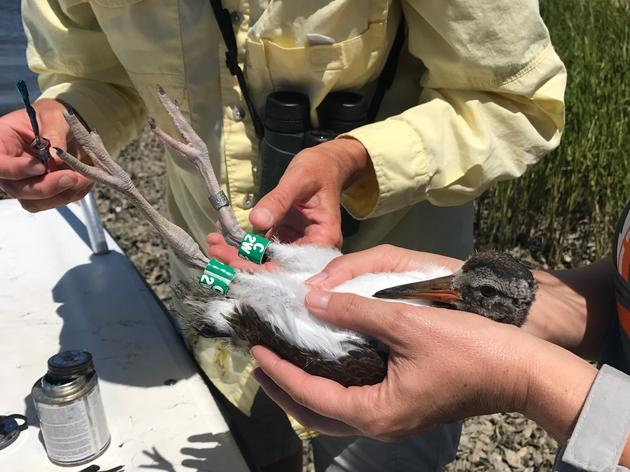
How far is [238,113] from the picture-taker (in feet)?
5.28

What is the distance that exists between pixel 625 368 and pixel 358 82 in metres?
0.89

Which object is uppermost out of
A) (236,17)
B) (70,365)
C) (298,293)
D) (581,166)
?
(236,17)

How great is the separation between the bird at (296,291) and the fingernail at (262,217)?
0.57 feet

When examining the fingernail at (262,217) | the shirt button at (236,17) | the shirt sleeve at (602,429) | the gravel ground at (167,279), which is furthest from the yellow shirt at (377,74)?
the gravel ground at (167,279)

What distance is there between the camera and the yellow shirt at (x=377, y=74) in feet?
4.80

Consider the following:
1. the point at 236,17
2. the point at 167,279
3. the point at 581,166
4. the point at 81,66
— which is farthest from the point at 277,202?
the point at 167,279

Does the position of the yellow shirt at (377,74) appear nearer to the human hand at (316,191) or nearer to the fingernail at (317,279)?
the human hand at (316,191)

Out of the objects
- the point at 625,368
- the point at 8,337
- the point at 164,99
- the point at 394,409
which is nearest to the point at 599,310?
the point at 625,368

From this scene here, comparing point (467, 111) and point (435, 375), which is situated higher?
point (467, 111)

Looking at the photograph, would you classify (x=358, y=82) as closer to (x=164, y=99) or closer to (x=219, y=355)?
A: (x=164, y=99)

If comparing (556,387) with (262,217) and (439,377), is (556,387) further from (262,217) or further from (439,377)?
(262,217)

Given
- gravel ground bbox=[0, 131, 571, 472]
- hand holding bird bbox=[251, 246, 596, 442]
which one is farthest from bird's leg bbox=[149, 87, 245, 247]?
gravel ground bbox=[0, 131, 571, 472]

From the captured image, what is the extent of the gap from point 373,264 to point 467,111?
437 millimetres

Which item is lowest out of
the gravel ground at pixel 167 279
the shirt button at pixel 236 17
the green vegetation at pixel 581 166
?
the gravel ground at pixel 167 279
